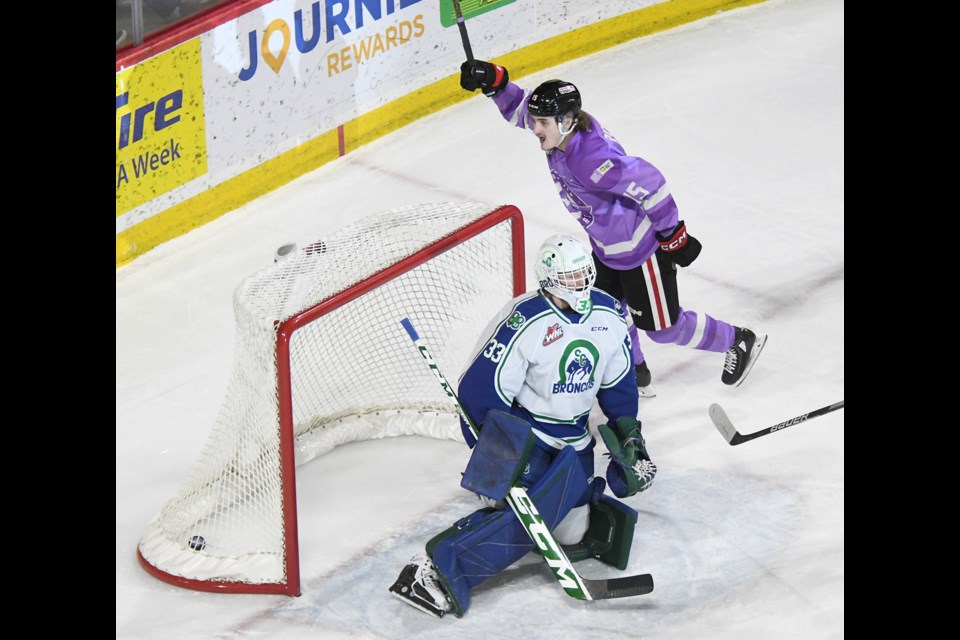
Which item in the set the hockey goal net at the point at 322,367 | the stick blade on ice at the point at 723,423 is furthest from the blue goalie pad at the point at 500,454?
the stick blade on ice at the point at 723,423

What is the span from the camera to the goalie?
4418mm

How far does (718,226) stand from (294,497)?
260 centimetres

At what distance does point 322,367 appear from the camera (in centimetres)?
509

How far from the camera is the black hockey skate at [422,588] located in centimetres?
444

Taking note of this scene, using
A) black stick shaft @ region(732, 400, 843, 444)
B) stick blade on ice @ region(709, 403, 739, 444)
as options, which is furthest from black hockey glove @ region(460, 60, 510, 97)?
black stick shaft @ region(732, 400, 843, 444)

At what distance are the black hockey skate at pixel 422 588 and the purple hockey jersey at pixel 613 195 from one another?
1226 millimetres

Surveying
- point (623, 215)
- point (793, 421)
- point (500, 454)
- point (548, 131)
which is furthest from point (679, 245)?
point (500, 454)

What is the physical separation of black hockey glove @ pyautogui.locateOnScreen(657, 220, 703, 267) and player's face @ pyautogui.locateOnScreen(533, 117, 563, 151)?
0.42 m

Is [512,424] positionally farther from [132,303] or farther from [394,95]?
[394,95]

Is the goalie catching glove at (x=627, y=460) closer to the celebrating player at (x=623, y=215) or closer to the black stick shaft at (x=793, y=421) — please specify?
the black stick shaft at (x=793, y=421)

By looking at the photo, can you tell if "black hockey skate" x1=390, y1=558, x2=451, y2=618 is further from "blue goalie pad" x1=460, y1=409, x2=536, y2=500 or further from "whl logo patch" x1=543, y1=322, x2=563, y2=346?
"whl logo patch" x1=543, y1=322, x2=563, y2=346

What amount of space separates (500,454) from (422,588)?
41cm

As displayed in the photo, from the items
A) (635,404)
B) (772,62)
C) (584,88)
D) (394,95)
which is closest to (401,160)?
(394,95)

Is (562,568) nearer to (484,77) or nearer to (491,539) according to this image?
(491,539)
